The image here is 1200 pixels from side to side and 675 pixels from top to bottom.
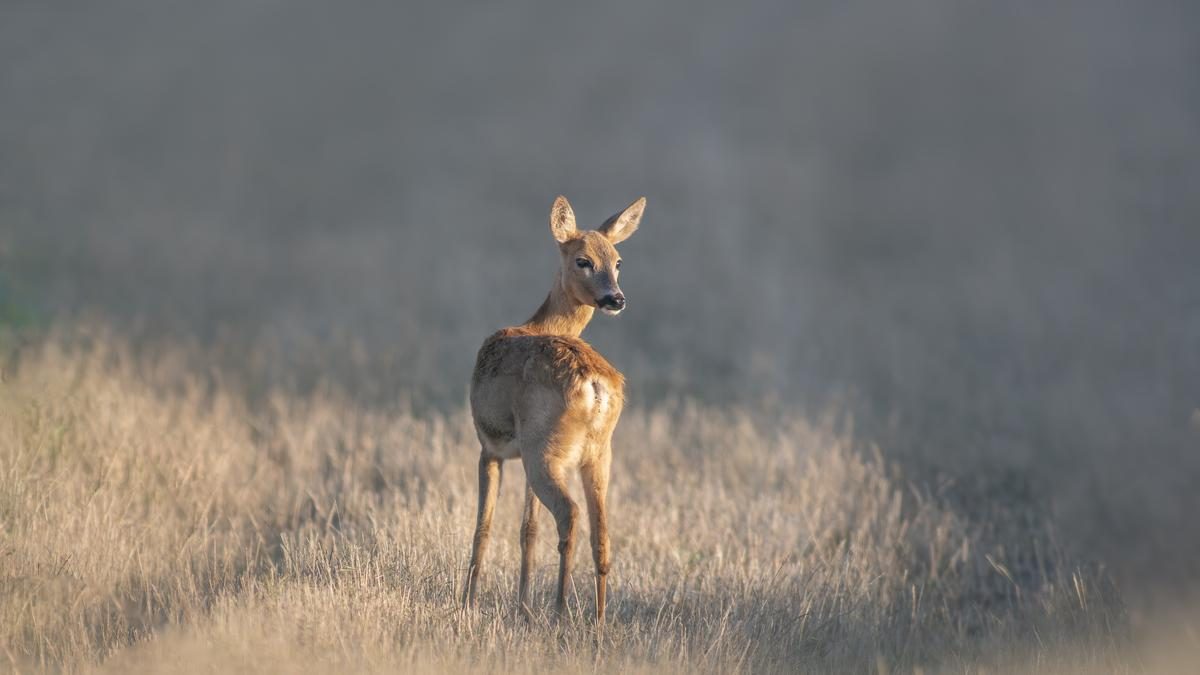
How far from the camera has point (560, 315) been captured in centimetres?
909

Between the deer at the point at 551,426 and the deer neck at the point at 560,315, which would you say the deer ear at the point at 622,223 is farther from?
the deer at the point at 551,426

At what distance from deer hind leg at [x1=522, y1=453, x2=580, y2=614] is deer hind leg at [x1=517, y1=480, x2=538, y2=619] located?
0.34m

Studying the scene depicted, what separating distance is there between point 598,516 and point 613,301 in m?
1.40

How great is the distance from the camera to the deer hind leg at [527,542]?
8.01 metres

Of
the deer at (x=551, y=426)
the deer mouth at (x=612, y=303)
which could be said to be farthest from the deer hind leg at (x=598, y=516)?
the deer mouth at (x=612, y=303)

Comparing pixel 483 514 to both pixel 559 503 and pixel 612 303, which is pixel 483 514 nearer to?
pixel 559 503

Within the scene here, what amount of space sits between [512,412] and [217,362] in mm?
10900

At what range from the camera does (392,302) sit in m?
23.8

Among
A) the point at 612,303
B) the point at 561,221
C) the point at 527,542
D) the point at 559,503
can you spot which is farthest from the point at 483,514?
the point at 561,221

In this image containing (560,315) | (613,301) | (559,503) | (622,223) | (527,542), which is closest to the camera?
(559,503)

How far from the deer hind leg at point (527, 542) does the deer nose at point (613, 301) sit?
1.22m

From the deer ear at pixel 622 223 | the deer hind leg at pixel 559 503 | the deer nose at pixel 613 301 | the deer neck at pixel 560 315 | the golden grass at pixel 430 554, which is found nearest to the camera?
the deer hind leg at pixel 559 503

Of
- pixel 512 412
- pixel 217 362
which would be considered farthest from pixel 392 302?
pixel 512 412

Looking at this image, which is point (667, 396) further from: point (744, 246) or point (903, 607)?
point (744, 246)
